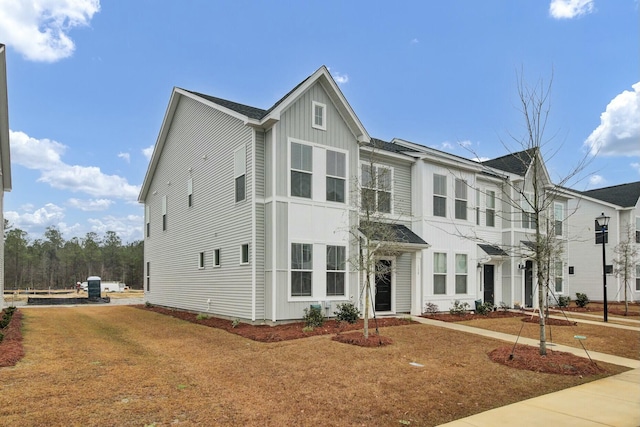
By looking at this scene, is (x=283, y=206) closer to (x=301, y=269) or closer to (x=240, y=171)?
(x=301, y=269)

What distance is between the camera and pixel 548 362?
8297 mm

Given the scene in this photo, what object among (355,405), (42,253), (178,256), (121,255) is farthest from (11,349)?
(42,253)

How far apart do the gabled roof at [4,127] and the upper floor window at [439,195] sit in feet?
48.6

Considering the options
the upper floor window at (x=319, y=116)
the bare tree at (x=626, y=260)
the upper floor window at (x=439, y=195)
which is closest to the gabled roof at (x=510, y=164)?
the upper floor window at (x=439, y=195)

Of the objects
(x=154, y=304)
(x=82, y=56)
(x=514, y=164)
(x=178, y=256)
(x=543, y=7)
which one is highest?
(x=82, y=56)

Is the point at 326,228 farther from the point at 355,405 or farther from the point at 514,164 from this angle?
the point at 514,164

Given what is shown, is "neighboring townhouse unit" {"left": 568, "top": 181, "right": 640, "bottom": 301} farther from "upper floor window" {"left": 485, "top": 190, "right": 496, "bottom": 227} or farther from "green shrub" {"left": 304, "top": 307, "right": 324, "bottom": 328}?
"green shrub" {"left": 304, "top": 307, "right": 324, "bottom": 328}

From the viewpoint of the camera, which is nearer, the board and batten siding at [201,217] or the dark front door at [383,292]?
the board and batten siding at [201,217]

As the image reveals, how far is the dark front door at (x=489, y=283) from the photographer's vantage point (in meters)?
20.1

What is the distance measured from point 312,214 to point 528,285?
13503 mm

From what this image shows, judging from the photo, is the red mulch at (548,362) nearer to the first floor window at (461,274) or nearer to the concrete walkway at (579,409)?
the concrete walkway at (579,409)

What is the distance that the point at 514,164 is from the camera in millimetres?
22203

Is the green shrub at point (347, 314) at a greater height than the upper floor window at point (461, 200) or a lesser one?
lesser

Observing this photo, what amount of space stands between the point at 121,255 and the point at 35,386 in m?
70.4
